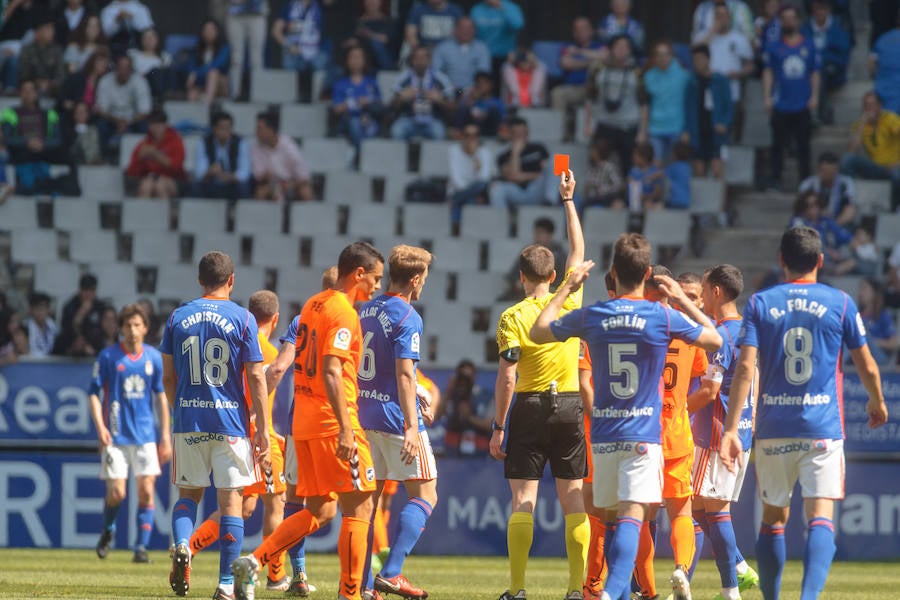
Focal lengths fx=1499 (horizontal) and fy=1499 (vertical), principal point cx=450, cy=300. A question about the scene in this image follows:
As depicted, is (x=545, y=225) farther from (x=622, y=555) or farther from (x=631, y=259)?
(x=622, y=555)

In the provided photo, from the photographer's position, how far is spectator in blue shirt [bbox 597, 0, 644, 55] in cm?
2148

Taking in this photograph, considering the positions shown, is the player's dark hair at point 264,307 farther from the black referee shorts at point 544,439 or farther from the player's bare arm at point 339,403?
the black referee shorts at point 544,439

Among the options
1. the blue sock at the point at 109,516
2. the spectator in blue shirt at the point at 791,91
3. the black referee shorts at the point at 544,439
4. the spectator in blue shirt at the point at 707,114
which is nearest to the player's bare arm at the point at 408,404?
the black referee shorts at the point at 544,439

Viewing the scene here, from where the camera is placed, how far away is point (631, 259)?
323 inches

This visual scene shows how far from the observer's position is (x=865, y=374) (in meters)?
8.15

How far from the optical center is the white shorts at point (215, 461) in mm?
9344

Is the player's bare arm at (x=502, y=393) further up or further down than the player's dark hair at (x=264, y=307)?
further down

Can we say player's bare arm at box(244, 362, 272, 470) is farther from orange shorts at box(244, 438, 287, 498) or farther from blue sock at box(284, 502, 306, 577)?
orange shorts at box(244, 438, 287, 498)

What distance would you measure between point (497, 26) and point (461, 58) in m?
1.07

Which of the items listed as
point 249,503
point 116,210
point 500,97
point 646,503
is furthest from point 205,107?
point 646,503

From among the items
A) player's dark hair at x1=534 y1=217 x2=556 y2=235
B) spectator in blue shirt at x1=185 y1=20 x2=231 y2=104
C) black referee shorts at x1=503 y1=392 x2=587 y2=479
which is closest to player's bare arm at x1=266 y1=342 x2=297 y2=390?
black referee shorts at x1=503 y1=392 x2=587 y2=479

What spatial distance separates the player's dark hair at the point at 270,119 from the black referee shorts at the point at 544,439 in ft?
37.6

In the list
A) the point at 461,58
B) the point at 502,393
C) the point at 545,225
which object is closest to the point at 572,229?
the point at 502,393

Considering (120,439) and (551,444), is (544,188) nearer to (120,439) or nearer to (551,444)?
(120,439)
